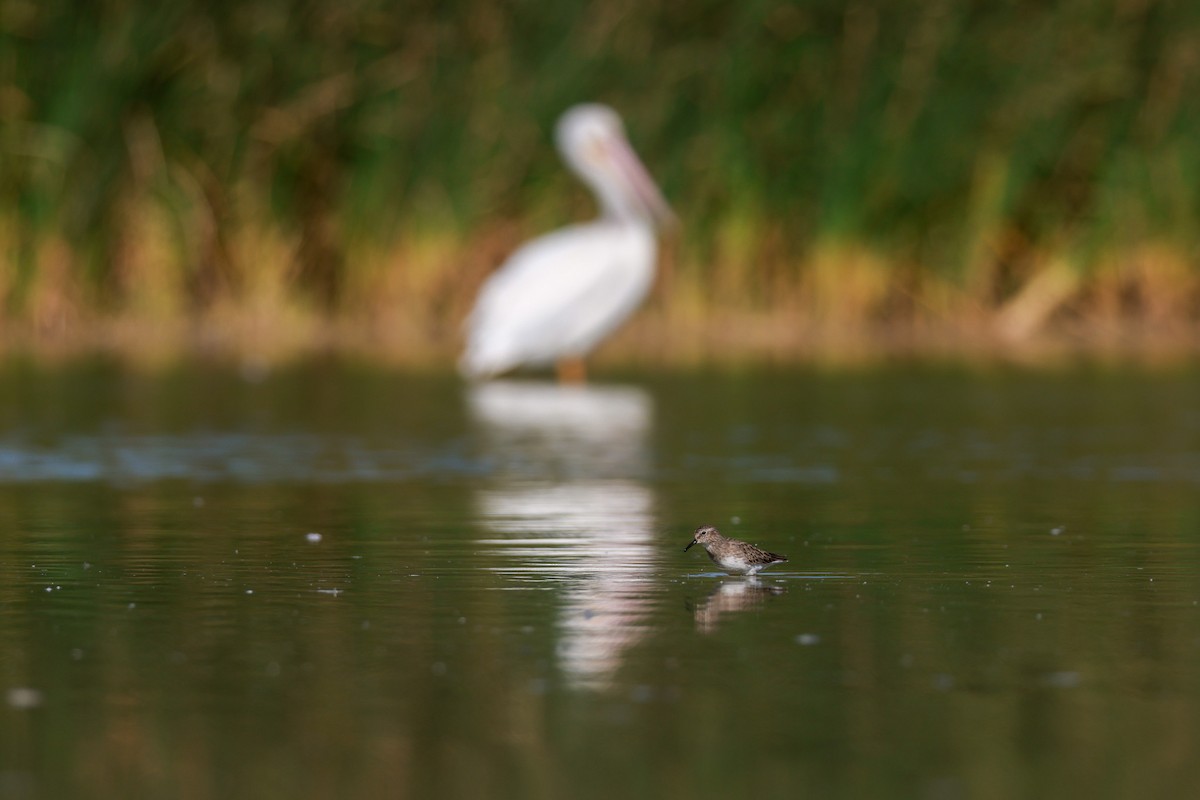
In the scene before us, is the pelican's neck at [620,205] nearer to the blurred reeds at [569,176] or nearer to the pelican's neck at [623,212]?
the pelican's neck at [623,212]

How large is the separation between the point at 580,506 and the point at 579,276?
760 cm

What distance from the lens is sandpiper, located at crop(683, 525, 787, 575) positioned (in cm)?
620

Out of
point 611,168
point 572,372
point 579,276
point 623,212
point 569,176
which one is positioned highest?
point 569,176

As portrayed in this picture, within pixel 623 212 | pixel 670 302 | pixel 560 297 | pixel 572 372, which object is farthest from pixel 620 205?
pixel 670 302

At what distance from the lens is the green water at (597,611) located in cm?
398

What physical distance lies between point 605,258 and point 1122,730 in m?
12.0

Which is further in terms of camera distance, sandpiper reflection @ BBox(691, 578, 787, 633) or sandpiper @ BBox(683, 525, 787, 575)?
sandpiper @ BBox(683, 525, 787, 575)

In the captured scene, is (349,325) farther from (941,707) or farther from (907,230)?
(941,707)

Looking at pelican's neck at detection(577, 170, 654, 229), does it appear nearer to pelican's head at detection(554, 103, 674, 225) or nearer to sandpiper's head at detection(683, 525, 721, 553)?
pelican's head at detection(554, 103, 674, 225)

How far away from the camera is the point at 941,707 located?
174 inches

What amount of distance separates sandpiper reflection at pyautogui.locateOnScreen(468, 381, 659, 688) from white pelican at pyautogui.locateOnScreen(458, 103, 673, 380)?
1082mm

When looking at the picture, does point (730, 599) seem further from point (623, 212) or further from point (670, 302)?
point (670, 302)

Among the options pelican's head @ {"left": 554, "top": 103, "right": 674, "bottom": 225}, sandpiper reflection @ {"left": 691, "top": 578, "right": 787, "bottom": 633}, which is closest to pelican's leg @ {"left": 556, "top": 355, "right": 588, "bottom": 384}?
pelican's head @ {"left": 554, "top": 103, "right": 674, "bottom": 225}

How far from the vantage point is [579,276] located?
15.9 m
